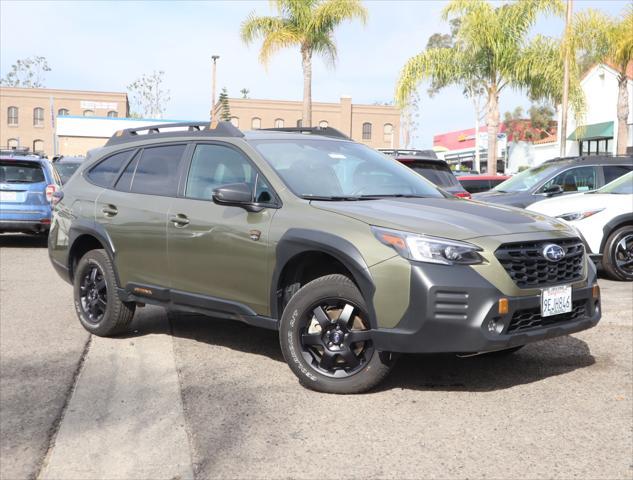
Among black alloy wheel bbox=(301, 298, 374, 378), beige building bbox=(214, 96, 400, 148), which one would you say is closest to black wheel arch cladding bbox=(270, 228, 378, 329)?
black alloy wheel bbox=(301, 298, 374, 378)

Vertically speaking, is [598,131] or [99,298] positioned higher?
[598,131]

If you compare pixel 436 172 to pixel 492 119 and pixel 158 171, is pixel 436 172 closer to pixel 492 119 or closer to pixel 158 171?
pixel 158 171

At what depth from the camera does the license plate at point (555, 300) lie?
182 inches

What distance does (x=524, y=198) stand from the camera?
11.5 metres

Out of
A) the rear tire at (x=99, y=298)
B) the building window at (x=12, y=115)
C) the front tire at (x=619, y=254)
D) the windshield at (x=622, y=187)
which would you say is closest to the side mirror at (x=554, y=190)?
the windshield at (x=622, y=187)

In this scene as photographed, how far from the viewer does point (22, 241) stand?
1566 centimetres

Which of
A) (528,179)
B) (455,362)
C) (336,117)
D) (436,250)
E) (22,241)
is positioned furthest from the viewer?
(336,117)

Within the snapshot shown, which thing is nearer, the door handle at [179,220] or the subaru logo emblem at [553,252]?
the subaru logo emblem at [553,252]

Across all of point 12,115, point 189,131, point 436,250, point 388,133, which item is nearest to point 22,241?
point 189,131

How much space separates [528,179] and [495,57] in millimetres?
14013

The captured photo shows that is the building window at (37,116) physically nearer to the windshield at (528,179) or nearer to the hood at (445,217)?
the windshield at (528,179)

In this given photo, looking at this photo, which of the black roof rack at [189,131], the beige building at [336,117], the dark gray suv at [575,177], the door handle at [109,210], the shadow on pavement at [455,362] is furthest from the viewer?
the beige building at [336,117]

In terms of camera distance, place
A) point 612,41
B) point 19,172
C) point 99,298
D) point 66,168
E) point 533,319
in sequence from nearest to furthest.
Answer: point 533,319 → point 99,298 → point 19,172 → point 66,168 → point 612,41

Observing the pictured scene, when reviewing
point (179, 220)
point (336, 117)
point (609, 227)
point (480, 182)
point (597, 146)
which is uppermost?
point (336, 117)
